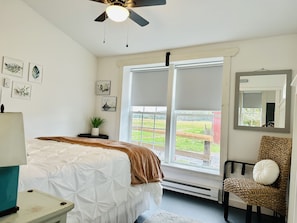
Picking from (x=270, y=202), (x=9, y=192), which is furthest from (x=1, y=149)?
(x=270, y=202)

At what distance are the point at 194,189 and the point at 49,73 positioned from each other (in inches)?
120

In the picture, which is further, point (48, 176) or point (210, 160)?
point (210, 160)

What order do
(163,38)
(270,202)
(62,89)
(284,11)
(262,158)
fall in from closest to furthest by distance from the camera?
(270,202)
(284,11)
(262,158)
(163,38)
(62,89)

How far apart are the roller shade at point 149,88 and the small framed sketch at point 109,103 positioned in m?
0.37

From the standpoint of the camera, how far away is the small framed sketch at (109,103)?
437 centimetres

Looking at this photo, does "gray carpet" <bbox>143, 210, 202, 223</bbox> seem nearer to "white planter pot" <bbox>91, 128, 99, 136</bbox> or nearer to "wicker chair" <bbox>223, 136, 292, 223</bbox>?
"wicker chair" <bbox>223, 136, 292, 223</bbox>

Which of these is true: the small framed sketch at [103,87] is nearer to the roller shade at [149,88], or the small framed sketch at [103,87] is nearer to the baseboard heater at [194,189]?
the roller shade at [149,88]

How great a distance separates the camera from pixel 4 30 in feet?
10.2

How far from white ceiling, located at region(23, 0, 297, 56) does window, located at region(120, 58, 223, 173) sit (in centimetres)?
49

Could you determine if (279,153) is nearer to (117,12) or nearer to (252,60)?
(252,60)

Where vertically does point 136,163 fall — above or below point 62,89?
below

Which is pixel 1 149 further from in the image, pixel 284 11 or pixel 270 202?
pixel 284 11

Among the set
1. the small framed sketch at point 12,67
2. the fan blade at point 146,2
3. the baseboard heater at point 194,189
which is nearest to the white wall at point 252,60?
the baseboard heater at point 194,189

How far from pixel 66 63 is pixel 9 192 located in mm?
3654
